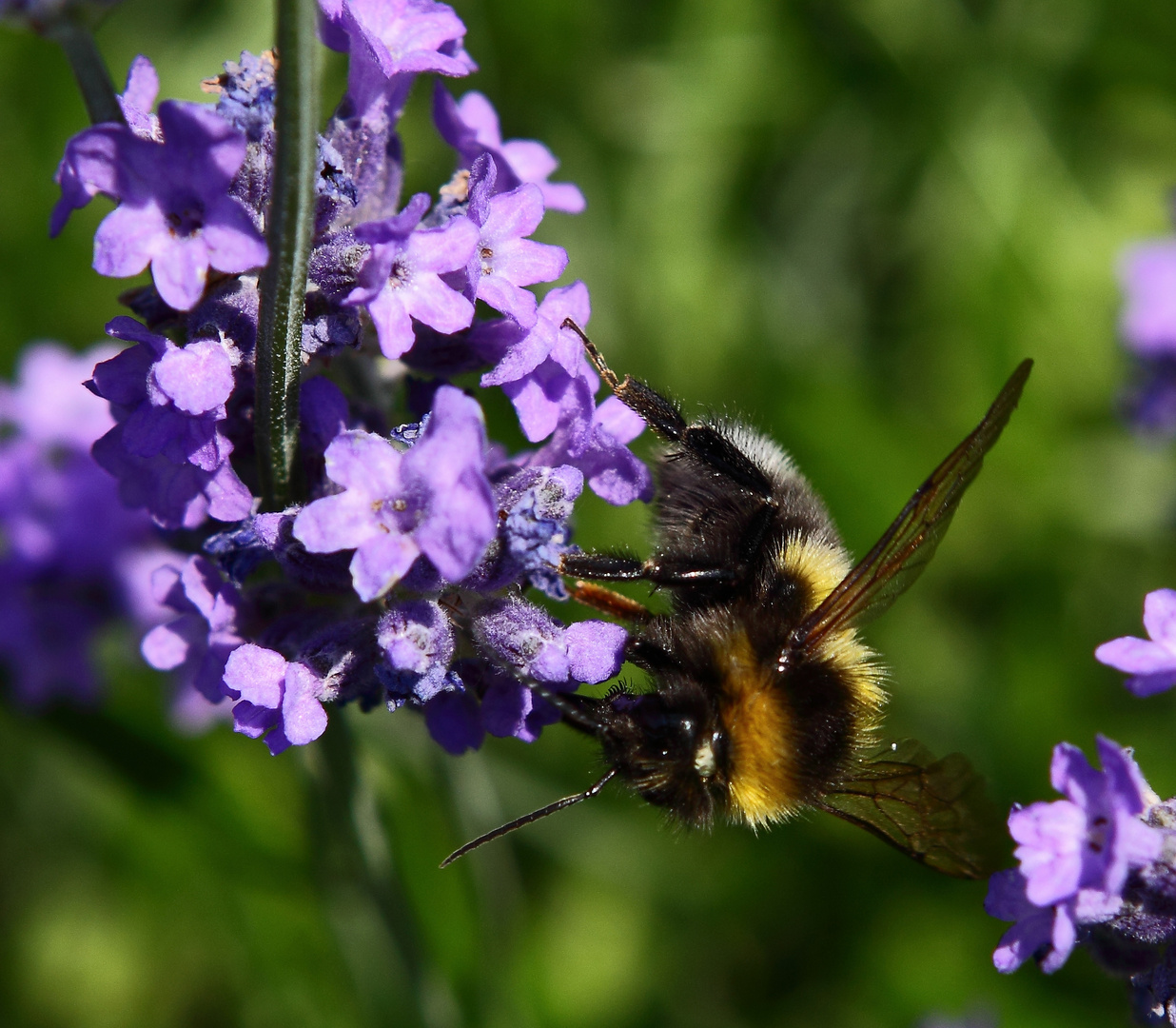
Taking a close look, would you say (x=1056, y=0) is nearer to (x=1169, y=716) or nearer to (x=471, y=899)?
(x=1169, y=716)

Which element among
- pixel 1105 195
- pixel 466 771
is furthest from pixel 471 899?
pixel 1105 195

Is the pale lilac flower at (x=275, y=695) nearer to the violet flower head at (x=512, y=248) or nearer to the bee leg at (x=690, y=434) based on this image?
the violet flower head at (x=512, y=248)

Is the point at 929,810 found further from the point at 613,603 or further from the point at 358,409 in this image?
Answer: the point at 358,409

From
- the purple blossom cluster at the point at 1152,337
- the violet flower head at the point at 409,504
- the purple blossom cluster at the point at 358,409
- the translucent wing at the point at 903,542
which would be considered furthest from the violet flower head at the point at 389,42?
the purple blossom cluster at the point at 1152,337

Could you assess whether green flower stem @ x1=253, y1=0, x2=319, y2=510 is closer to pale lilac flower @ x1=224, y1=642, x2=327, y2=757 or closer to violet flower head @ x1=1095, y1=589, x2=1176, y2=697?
pale lilac flower @ x1=224, y1=642, x2=327, y2=757

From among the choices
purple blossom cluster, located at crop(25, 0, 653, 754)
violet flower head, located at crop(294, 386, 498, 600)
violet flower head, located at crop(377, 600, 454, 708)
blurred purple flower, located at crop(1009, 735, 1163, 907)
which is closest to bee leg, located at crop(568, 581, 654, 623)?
purple blossom cluster, located at crop(25, 0, 653, 754)
